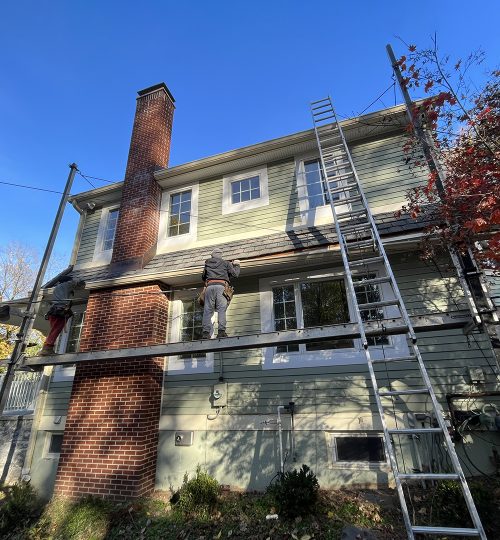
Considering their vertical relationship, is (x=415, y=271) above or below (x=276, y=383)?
above

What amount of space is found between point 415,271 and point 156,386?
578 cm

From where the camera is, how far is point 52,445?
772cm

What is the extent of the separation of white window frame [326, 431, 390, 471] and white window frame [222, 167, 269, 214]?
5167 mm

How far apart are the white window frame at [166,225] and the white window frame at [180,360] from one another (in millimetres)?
1423

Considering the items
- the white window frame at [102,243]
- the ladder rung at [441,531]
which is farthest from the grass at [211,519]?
the white window frame at [102,243]

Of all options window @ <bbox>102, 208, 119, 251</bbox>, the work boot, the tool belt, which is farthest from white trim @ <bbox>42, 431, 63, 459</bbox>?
window @ <bbox>102, 208, 119, 251</bbox>

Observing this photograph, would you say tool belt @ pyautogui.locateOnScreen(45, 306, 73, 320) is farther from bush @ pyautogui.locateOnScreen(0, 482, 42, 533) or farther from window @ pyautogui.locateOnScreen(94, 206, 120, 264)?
bush @ pyautogui.locateOnScreen(0, 482, 42, 533)

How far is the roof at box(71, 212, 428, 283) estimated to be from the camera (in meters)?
6.25

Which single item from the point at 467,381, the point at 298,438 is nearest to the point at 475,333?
the point at 467,381

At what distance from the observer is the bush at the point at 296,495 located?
4836 mm

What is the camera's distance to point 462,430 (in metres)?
5.18

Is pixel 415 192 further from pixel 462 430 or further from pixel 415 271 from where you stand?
pixel 462 430

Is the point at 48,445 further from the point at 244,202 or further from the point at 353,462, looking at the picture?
the point at 244,202

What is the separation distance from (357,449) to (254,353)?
251 cm
